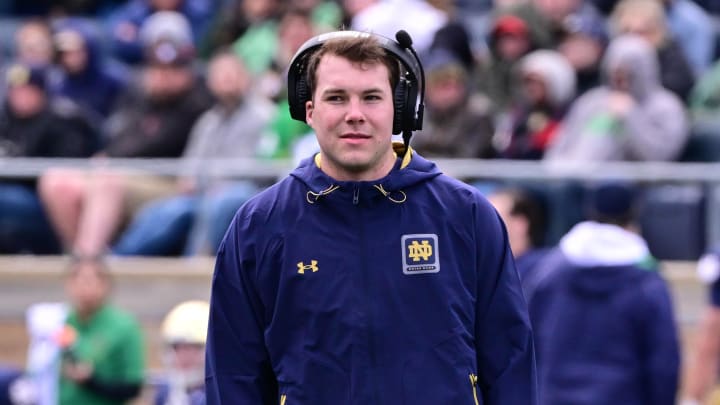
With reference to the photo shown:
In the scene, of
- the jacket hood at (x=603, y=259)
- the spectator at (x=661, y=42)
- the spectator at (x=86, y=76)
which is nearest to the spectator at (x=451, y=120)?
the spectator at (x=661, y=42)

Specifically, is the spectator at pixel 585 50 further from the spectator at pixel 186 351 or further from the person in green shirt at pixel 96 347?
the spectator at pixel 186 351

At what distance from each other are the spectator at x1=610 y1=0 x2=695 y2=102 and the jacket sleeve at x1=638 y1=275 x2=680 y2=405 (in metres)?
2.62

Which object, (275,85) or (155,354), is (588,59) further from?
(155,354)

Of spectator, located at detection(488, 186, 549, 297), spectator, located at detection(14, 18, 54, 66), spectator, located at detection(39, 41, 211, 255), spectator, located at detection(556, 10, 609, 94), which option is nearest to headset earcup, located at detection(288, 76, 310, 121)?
spectator, located at detection(488, 186, 549, 297)

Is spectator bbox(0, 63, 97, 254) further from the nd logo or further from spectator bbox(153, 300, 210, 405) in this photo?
the nd logo

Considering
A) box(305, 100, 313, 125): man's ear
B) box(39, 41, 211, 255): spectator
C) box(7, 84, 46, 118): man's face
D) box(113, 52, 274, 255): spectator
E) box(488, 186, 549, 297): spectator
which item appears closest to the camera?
box(305, 100, 313, 125): man's ear

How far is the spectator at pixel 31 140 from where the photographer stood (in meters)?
Result: 11.3

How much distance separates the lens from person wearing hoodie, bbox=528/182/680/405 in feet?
27.6

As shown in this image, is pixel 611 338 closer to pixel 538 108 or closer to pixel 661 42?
pixel 538 108

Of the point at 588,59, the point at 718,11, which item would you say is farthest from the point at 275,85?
the point at 718,11

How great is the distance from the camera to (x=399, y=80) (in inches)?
172

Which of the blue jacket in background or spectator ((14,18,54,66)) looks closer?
the blue jacket in background

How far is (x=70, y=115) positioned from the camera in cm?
1166

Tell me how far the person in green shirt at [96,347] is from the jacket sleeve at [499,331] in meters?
5.97
